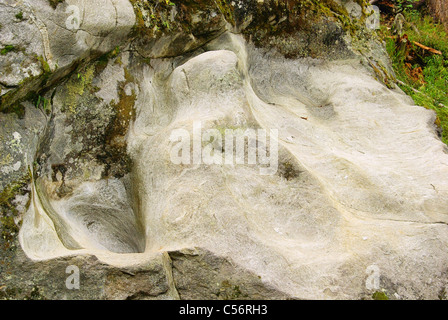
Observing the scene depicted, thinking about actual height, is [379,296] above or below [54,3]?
below

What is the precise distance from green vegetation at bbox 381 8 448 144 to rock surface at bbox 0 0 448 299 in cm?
170

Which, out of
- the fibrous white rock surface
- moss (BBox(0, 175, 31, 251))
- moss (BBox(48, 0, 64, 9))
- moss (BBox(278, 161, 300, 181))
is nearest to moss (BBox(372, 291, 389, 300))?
the fibrous white rock surface

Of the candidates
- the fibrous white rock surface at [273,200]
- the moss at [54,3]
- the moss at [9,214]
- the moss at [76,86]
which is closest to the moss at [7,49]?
the moss at [54,3]

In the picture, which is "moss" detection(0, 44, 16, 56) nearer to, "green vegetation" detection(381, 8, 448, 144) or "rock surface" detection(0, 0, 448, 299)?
"rock surface" detection(0, 0, 448, 299)

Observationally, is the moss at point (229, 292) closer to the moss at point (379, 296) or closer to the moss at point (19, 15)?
the moss at point (379, 296)

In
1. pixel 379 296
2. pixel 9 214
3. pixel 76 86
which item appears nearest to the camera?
pixel 379 296

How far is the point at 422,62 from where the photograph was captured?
22.1ft

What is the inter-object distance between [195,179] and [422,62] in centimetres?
514

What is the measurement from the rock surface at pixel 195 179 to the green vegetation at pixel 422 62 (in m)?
1.70

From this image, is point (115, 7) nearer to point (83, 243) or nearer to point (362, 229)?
point (83, 243)

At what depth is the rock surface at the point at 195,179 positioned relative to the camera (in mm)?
2648

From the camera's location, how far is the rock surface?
2.65 m

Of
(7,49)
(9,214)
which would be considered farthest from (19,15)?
(9,214)

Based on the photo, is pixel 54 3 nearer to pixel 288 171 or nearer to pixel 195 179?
pixel 195 179
